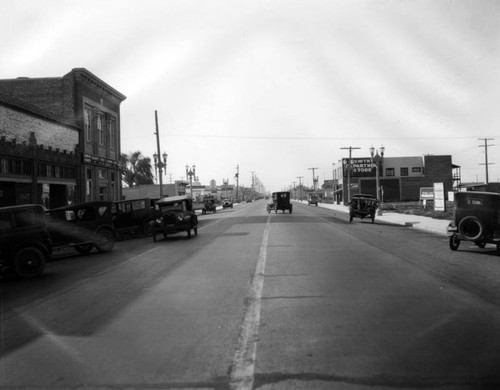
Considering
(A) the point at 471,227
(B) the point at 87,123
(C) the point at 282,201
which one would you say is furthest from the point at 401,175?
(A) the point at 471,227

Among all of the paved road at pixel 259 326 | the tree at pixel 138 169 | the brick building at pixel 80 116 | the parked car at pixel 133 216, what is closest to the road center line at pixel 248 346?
the paved road at pixel 259 326

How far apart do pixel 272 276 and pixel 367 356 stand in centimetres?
511

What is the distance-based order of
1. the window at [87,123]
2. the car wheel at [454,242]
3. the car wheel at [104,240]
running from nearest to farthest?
the car wheel at [454,242] < the car wheel at [104,240] < the window at [87,123]

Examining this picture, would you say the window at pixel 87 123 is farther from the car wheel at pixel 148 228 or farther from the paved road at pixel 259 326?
the paved road at pixel 259 326

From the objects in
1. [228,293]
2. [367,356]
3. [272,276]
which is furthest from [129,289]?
[367,356]

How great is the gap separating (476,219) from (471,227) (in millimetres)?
343

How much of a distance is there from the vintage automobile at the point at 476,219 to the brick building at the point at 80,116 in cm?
2246

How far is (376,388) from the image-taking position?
160 inches

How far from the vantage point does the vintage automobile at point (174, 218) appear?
66.9ft

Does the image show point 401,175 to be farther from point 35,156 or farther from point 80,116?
point 35,156

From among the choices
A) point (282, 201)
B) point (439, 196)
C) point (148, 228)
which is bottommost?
point (148, 228)

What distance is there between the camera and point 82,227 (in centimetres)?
1691

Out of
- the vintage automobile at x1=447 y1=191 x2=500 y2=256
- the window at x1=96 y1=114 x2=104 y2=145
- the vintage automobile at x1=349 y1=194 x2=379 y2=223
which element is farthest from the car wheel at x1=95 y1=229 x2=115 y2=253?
the window at x1=96 y1=114 x2=104 y2=145

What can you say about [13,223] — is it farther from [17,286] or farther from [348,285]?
[348,285]
